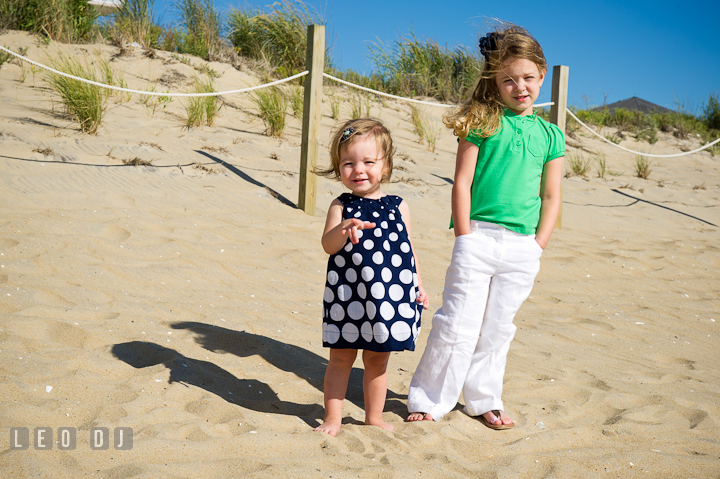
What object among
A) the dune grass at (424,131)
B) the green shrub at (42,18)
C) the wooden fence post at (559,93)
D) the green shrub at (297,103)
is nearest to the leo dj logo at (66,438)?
the wooden fence post at (559,93)

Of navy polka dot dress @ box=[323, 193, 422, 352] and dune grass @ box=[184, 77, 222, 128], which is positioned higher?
dune grass @ box=[184, 77, 222, 128]

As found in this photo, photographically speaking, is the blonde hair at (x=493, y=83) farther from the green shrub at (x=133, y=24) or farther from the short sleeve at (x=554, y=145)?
the green shrub at (x=133, y=24)

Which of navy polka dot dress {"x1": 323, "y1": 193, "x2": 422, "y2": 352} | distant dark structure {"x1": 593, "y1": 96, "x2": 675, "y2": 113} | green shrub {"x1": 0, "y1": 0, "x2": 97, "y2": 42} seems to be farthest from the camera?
distant dark structure {"x1": 593, "y1": 96, "x2": 675, "y2": 113}

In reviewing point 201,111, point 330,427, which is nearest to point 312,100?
point 201,111

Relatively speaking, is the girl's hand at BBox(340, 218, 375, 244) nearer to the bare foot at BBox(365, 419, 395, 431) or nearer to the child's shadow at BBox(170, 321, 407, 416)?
the bare foot at BBox(365, 419, 395, 431)

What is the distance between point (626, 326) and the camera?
367cm

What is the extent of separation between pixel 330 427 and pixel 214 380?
644 mm

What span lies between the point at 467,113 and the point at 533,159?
1.03 feet

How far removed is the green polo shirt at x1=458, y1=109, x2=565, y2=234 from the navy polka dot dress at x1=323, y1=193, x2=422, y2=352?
0.38m

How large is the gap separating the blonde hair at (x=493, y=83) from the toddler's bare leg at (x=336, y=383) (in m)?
0.93

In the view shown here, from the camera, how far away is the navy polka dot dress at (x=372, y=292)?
1966mm

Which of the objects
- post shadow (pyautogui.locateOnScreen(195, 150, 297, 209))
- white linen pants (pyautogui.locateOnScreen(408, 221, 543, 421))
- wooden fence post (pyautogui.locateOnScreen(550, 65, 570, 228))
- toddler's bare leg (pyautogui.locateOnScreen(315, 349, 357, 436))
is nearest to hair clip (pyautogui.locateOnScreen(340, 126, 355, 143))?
white linen pants (pyautogui.locateOnScreen(408, 221, 543, 421))

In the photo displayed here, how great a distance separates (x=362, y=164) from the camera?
6.67ft

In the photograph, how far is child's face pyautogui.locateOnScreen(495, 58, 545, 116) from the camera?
217 cm
